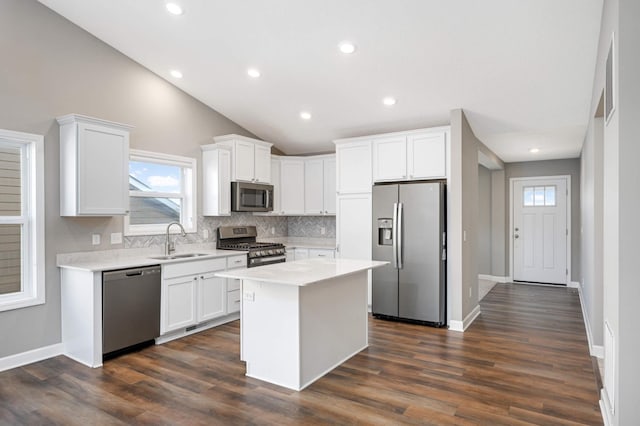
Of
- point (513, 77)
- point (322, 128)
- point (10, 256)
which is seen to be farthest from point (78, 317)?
point (513, 77)

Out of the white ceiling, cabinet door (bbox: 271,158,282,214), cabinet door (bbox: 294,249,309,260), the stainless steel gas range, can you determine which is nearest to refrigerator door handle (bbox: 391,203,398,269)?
the white ceiling

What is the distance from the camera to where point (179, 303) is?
4.27 meters

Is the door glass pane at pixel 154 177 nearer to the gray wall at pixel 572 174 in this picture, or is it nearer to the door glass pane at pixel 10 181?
the door glass pane at pixel 10 181

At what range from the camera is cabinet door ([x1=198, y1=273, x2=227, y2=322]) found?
4520 mm

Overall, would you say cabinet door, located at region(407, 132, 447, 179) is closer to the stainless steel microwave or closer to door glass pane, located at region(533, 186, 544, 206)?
the stainless steel microwave

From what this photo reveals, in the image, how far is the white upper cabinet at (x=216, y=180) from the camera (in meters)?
5.20

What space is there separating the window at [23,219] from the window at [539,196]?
308 inches

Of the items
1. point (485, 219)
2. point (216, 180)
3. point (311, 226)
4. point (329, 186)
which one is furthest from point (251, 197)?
point (485, 219)

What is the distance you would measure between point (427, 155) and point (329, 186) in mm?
1780

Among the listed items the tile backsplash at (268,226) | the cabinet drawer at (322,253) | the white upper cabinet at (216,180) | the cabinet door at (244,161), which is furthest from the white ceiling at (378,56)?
the cabinet drawer at (322,253)

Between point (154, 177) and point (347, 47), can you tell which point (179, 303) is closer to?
point (154, 177)

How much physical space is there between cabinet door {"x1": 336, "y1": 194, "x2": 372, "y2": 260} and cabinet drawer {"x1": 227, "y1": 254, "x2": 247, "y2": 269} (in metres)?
1.32

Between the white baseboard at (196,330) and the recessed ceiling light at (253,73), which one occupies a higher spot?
the recessed ceiling light at (253,73)

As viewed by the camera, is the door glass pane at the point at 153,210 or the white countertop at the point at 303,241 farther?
the white countertop at the point at 303,241
